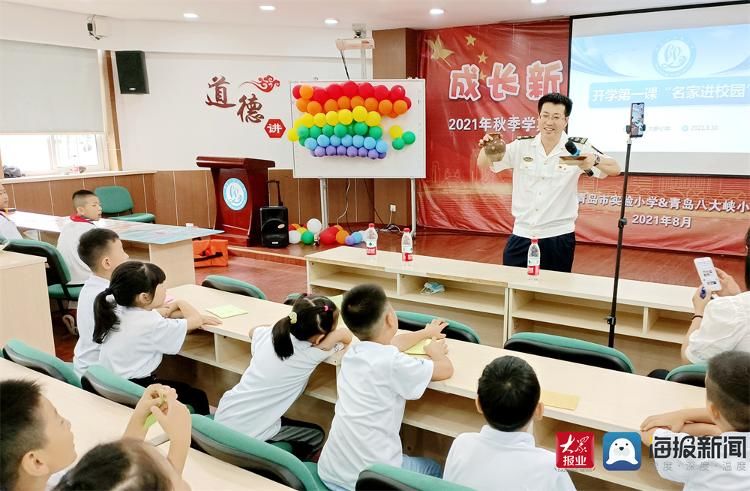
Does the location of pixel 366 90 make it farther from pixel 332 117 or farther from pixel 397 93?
pixel 332 117

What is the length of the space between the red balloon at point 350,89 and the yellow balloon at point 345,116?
20 cm

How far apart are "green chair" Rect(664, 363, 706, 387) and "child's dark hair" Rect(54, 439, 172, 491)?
63.3 inches

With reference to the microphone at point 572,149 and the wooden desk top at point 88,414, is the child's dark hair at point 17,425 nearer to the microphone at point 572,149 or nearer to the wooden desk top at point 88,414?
the wooden desk top at point 88,414

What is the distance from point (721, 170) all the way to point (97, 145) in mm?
7527

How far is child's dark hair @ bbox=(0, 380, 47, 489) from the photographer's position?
115cm

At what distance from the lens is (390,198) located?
801cm

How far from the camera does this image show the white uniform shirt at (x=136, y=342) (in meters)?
2.26

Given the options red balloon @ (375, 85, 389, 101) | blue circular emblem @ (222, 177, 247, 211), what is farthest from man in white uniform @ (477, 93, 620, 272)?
blue circular emblem @ (222, 177, 247, 211)

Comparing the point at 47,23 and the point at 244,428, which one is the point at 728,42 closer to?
the point at 244,428

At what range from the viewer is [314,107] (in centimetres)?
682

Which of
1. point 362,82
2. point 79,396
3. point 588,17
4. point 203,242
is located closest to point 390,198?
point 362,82

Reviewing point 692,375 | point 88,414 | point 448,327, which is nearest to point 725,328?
point 692,375

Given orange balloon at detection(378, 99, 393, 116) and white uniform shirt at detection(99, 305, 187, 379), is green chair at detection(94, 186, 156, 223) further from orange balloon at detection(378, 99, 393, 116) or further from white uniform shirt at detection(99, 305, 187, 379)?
white uniform shirt at detection(99, 305, 187, 379)

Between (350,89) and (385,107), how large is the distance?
1.53 feet
